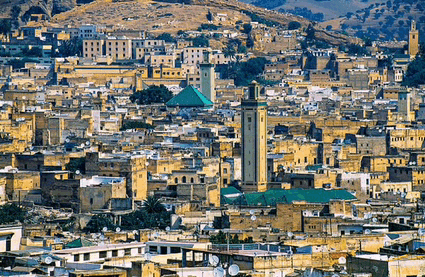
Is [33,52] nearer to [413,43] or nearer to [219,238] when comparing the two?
[413,43]

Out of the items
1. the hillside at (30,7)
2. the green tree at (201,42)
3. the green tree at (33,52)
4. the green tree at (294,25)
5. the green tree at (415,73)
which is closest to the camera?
the green tree at (415,73)

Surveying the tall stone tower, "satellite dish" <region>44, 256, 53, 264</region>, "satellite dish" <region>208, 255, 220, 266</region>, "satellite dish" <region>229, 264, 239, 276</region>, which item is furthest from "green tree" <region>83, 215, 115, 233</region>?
"satellite dish" <region>229, 264, 239, 276</region>

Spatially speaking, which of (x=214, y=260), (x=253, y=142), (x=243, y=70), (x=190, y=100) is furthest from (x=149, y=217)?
(x=243, y=70)

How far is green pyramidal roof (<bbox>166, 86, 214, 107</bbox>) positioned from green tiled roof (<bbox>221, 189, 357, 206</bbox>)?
1377 inches

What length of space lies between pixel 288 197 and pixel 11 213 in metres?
9.12

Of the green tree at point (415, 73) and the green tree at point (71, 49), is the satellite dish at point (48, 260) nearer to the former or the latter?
the green tree at point (415, 73)

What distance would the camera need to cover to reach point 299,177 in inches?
2589

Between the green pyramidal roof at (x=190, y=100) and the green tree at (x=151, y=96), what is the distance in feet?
22.8

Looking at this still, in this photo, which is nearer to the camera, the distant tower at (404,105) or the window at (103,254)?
the window at (103,254)

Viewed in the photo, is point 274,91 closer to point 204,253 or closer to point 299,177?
point 299,177

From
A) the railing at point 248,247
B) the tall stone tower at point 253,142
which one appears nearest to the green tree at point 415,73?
the tall stone tower at point 253,142

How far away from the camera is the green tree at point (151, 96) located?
106 m

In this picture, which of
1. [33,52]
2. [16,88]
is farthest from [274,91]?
[33,52]

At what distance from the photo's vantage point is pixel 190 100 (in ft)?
319
